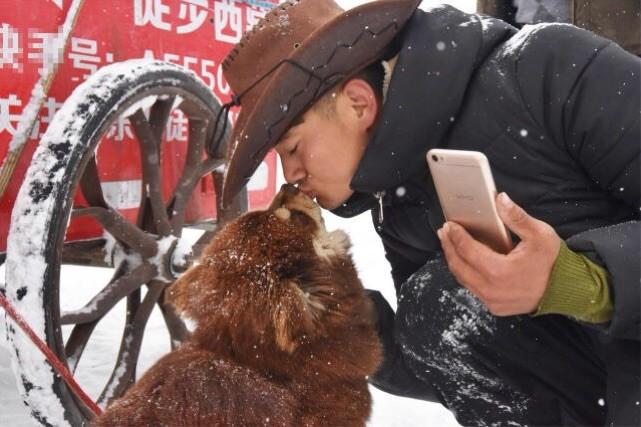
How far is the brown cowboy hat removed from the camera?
4.45 feet

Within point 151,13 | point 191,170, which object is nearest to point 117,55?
point 151,13

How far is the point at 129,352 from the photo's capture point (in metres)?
2.27

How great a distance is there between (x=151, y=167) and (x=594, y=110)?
1.43 m

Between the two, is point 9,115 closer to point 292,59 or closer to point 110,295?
point 110,295

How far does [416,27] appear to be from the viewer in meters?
1.46

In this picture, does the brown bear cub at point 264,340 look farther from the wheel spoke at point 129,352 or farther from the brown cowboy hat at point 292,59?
the wheel spoke at point 129,352

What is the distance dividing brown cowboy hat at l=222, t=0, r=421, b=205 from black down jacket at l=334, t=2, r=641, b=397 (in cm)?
8

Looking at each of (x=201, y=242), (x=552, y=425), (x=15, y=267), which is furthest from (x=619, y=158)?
(x=201, y=242)

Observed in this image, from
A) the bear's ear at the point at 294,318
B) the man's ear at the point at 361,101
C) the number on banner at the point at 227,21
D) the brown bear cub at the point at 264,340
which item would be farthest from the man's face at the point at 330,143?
the number on banner at the point at 227,21

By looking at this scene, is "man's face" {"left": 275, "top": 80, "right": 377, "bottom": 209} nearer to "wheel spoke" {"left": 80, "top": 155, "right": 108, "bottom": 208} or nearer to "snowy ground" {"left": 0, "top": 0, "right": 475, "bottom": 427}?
"snowy ground" {"left": 0, "top": 0, "right": 475, "bottom": 427}

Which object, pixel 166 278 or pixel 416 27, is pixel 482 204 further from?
pixel 166 278

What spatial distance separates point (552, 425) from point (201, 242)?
1323 millimetres

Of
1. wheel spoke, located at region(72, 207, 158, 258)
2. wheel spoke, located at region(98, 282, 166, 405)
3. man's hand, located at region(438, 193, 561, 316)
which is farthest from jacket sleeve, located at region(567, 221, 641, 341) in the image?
wheel spoke, located at region(98, 282, 166, 405)

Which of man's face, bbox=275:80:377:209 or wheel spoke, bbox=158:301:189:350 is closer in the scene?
man's face, bbox=275:80:377:209
